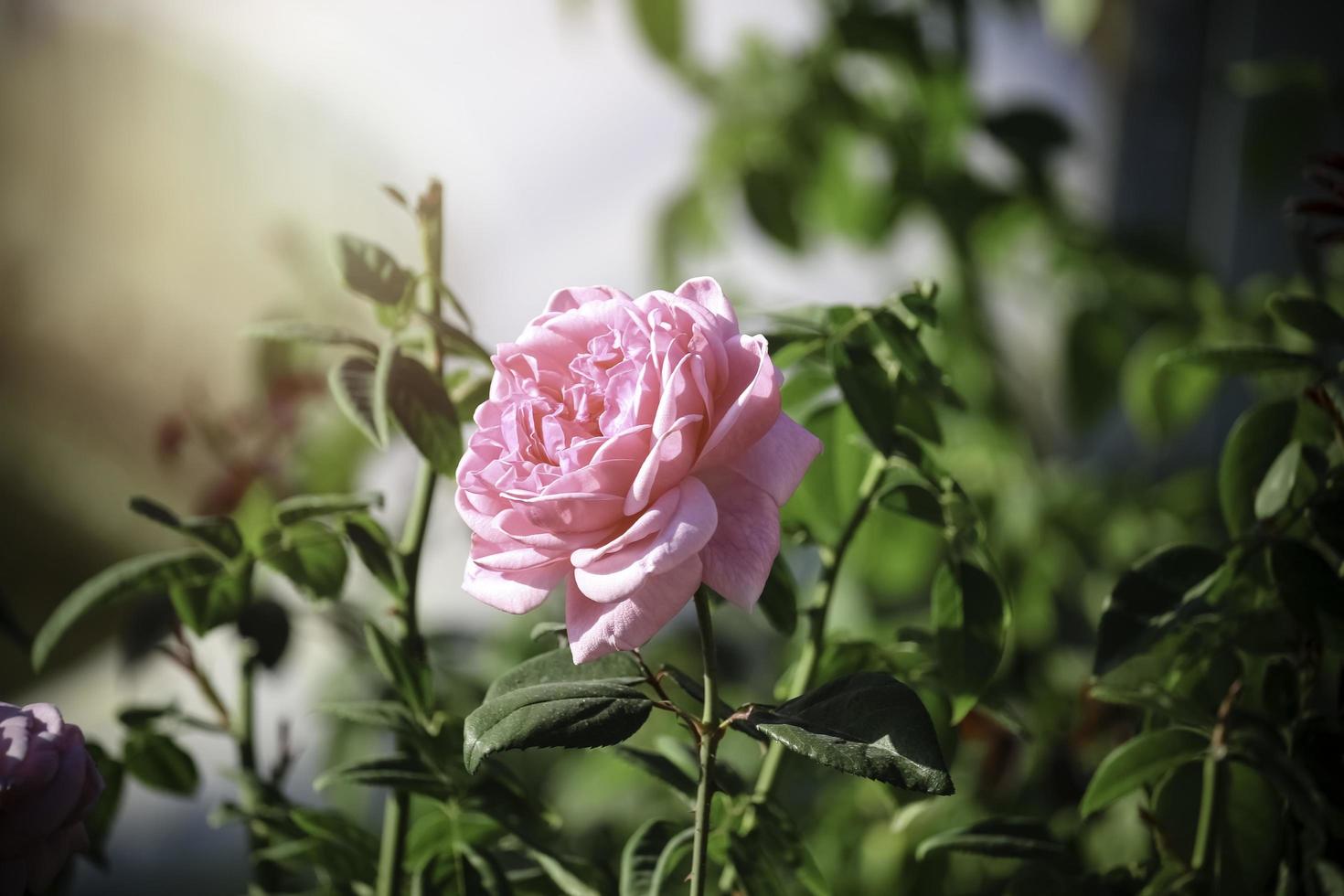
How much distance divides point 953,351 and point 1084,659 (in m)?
0.24

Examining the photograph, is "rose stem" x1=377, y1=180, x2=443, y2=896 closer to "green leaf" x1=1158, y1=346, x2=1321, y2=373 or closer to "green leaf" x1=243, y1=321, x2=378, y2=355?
"green leaf" x1=243, y1=321, x2=378, y2=355

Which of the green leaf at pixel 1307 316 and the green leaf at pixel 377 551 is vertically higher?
the green leaf at pixel 1307 316

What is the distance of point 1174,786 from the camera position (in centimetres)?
34

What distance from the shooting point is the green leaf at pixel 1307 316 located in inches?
13.3

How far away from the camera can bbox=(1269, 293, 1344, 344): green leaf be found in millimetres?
337

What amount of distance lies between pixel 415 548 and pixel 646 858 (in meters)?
0.11

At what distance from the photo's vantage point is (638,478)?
0.22 metres

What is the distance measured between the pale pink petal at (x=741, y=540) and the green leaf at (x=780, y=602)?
8 cm

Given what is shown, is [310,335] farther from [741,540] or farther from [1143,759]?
[1143,759]

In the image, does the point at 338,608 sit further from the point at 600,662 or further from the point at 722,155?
the point at 722,155

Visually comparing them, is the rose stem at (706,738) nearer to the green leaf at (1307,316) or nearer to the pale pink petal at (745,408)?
the pale pink petal at (745,408)

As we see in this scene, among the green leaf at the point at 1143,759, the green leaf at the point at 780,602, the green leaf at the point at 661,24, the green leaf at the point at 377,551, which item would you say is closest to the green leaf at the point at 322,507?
the green leaf at the point at 377,551

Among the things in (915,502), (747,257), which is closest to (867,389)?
(915,502)

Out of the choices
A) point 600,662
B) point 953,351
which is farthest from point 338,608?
point 953,351
